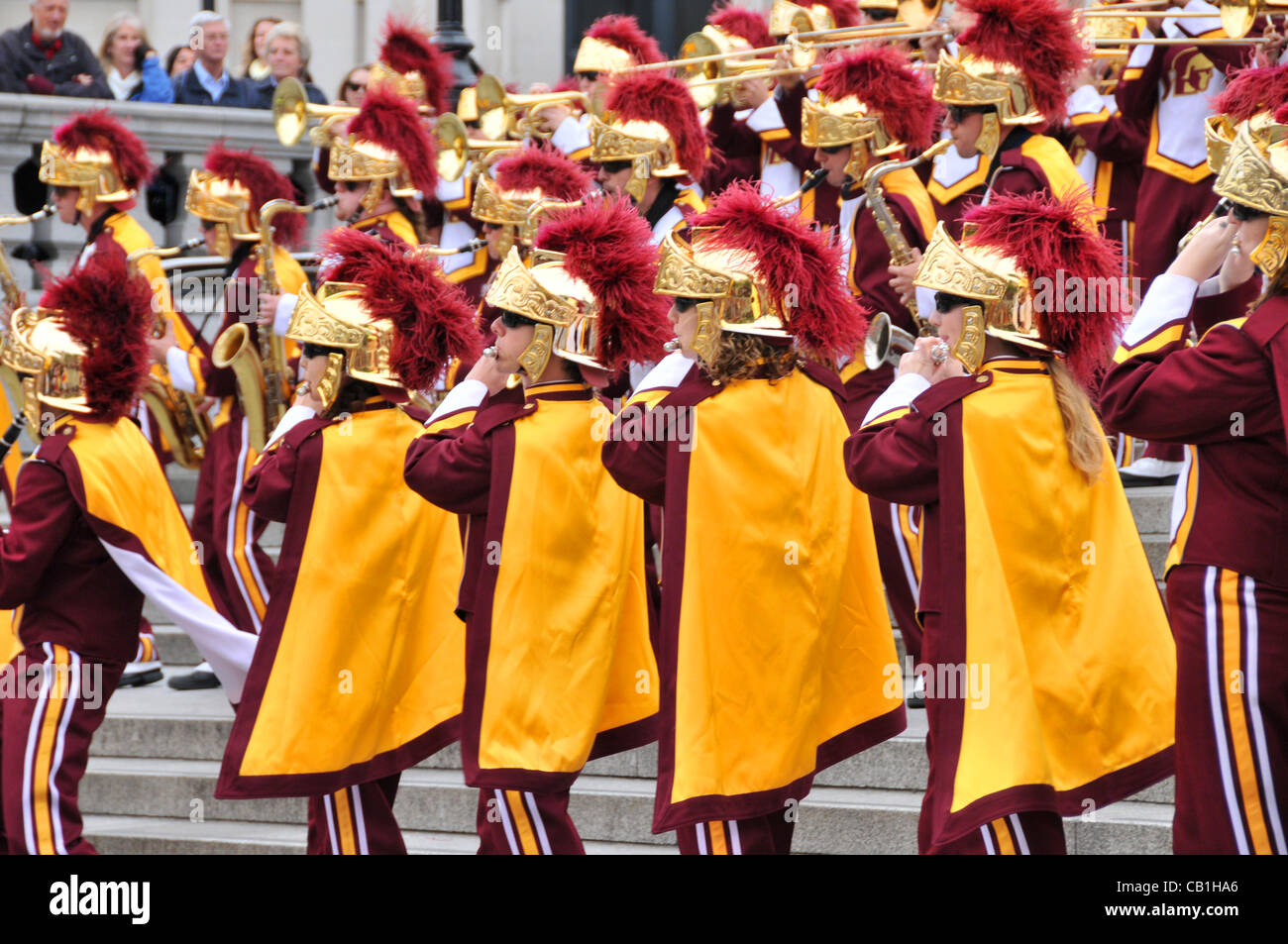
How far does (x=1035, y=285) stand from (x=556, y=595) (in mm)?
1817

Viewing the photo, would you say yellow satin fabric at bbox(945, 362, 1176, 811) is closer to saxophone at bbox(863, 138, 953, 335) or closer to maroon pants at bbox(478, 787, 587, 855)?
maroon pants at bbox(478, 787, 587, 855)

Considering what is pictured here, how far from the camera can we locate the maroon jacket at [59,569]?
7102 mm

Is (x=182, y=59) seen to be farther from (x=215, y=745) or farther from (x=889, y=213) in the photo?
(x=889, y=213)

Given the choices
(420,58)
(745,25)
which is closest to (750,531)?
(745,25)

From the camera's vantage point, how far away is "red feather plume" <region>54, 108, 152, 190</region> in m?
10.8

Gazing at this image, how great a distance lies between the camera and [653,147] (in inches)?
358

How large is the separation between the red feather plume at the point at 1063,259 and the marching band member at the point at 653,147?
309 centimetres

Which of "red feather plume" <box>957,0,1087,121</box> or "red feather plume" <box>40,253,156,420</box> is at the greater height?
"red feather plume" <box>957,0,1087,121</box>

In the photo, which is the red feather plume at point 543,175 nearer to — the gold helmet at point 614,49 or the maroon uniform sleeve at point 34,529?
the gold helmet at point 614,49

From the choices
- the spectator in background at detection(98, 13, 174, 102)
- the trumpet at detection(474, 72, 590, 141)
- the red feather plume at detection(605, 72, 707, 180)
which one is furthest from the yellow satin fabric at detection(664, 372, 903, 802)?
the spectator in background at detection(98, 13, 174, 102)

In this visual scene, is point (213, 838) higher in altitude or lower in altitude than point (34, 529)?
lower

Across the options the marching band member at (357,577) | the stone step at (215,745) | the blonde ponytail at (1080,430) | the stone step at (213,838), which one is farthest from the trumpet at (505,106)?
the blonde ponytail at (1080,430)

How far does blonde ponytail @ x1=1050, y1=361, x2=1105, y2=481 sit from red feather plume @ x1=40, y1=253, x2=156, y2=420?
3.47m
